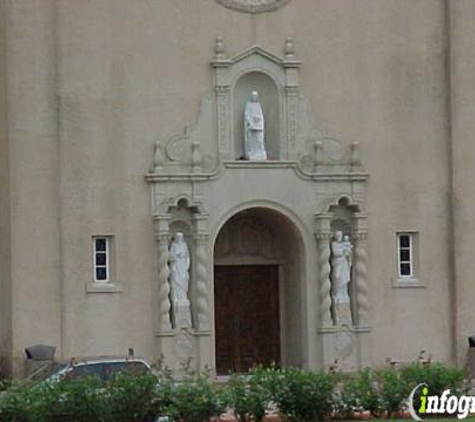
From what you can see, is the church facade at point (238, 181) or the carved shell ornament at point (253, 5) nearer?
the church facade at point (238, 181)

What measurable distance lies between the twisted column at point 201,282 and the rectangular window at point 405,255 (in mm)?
4463

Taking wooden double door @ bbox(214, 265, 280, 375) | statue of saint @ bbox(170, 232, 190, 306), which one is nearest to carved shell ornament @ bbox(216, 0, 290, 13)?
statue of saint @ bbox(170, 232, 190, 306)

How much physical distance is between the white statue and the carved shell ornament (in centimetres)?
485

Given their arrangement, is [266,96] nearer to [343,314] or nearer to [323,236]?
[323,236]

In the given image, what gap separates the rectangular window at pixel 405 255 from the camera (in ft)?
136

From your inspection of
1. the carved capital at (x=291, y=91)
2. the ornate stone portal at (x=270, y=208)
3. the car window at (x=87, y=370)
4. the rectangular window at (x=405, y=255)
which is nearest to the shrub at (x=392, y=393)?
the car window at (x=87, y=370)

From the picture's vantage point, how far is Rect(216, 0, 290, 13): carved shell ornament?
132ft

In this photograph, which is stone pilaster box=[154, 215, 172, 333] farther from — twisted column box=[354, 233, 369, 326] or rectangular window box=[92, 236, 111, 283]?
twisted column box=[354, 233, 369, 326]

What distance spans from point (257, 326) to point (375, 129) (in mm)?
4818

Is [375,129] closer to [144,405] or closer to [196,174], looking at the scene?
[196,174]

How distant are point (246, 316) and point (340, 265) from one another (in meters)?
2.35

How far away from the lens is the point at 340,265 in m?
40.5

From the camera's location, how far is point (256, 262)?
4134 cm

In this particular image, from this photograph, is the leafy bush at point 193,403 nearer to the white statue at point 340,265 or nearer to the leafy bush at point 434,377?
the leafy bush at point 434,377
